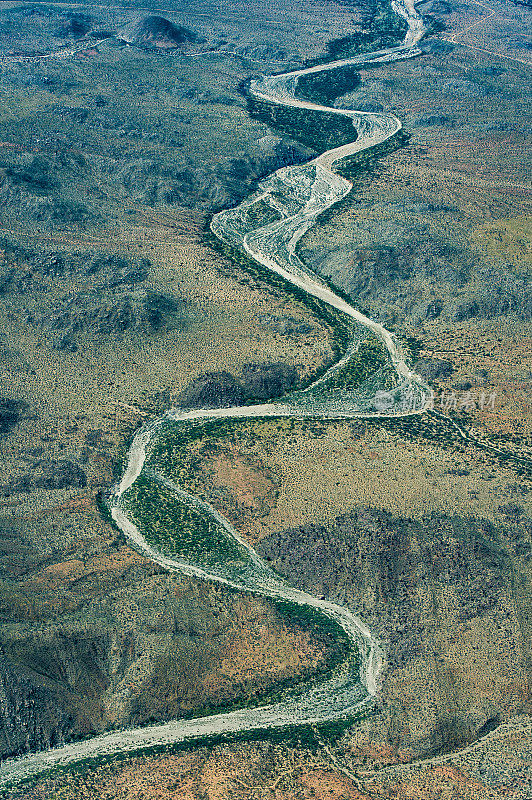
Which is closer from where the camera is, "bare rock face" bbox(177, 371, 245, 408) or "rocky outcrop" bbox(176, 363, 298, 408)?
"bare rock face" bbox(177, 371, 245, 408)

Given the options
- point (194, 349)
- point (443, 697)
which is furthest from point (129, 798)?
point (194, 349)

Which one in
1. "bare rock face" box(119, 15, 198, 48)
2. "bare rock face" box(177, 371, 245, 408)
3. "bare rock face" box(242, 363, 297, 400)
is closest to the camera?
"bare rock face" box(177, 371, 245, 408)

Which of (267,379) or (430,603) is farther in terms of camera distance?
(267,379)

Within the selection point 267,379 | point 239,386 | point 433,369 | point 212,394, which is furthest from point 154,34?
point 212,394

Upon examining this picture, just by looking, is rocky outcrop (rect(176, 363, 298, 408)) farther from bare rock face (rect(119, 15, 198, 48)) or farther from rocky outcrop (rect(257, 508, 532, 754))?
bare rock face (rect(119, 15, 198, 48))

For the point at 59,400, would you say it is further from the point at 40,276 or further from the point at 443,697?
the point at 443,697

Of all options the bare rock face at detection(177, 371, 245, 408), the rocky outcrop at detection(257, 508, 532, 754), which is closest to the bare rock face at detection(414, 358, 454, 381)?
the bare rock face at detection(177, 371, 245, 408)

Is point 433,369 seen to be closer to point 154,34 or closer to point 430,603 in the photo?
point 430,603

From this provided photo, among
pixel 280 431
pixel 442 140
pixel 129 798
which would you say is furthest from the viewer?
pixel 442 140

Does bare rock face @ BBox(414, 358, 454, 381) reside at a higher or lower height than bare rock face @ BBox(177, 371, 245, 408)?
higher

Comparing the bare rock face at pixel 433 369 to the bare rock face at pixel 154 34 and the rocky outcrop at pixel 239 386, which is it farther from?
the bare rock face at pixel 154 34

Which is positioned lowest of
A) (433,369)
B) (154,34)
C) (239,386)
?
(239,386)
